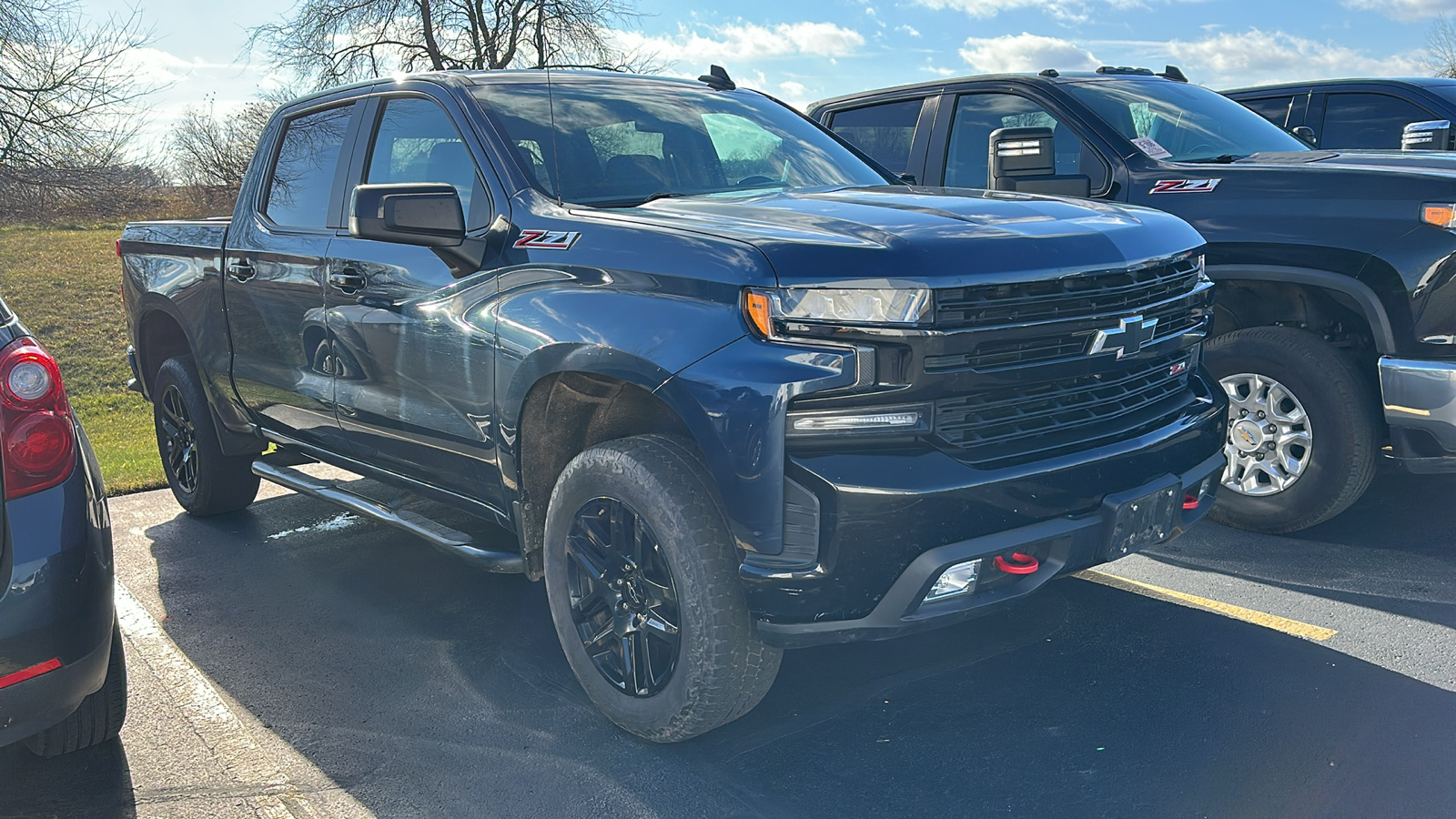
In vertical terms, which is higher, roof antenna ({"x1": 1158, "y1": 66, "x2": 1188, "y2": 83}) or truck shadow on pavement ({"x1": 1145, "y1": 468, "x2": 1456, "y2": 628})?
roof antenna ({"x1": 1158, "y1": 66, "x2": 1188, "y2": 83})

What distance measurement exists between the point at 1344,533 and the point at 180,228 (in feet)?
18.0

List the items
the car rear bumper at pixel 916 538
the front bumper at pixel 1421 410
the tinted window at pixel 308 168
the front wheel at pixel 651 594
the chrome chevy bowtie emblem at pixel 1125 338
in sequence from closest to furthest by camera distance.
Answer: the car rear bumper at pixel 916 538
the front wheel at pixel 651 594
the chrome chevy bowtie emblem at pixel 1125 338
the front bumper at pixel 1421 410
the tinted window at pixel 308 168

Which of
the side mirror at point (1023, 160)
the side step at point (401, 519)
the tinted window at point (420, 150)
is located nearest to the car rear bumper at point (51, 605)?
the side step at point (401, 519)

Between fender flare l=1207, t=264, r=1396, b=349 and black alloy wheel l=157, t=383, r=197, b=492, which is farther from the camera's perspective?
black alloy wheel l=157, t=383, r=197, b=492

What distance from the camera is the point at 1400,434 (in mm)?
4430

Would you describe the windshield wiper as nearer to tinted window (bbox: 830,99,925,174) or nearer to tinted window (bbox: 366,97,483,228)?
tinted window (bbox: 830,99,925,174)

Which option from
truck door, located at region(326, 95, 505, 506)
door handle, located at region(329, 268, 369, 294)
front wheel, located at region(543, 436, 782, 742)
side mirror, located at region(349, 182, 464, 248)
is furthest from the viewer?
door handle, located at region(329, 268, 369, 294)

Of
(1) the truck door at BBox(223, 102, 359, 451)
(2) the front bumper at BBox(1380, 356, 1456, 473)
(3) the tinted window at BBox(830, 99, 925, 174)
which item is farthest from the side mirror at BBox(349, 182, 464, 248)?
(2) the front bumper at BBox(1380, 356, 1456, 473)

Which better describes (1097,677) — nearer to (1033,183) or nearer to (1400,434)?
(1400,434)

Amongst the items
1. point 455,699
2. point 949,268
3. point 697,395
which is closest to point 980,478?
point 949,268

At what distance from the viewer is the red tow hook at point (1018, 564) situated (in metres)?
2.84

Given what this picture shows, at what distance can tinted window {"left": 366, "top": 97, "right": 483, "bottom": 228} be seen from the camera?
3.81 metres

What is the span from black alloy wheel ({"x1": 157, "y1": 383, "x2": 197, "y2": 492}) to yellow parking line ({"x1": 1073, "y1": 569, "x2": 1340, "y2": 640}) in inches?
168

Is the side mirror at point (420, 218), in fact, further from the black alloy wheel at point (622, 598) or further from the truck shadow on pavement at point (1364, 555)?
the truck shadow on pavement at point (1364, 555)
